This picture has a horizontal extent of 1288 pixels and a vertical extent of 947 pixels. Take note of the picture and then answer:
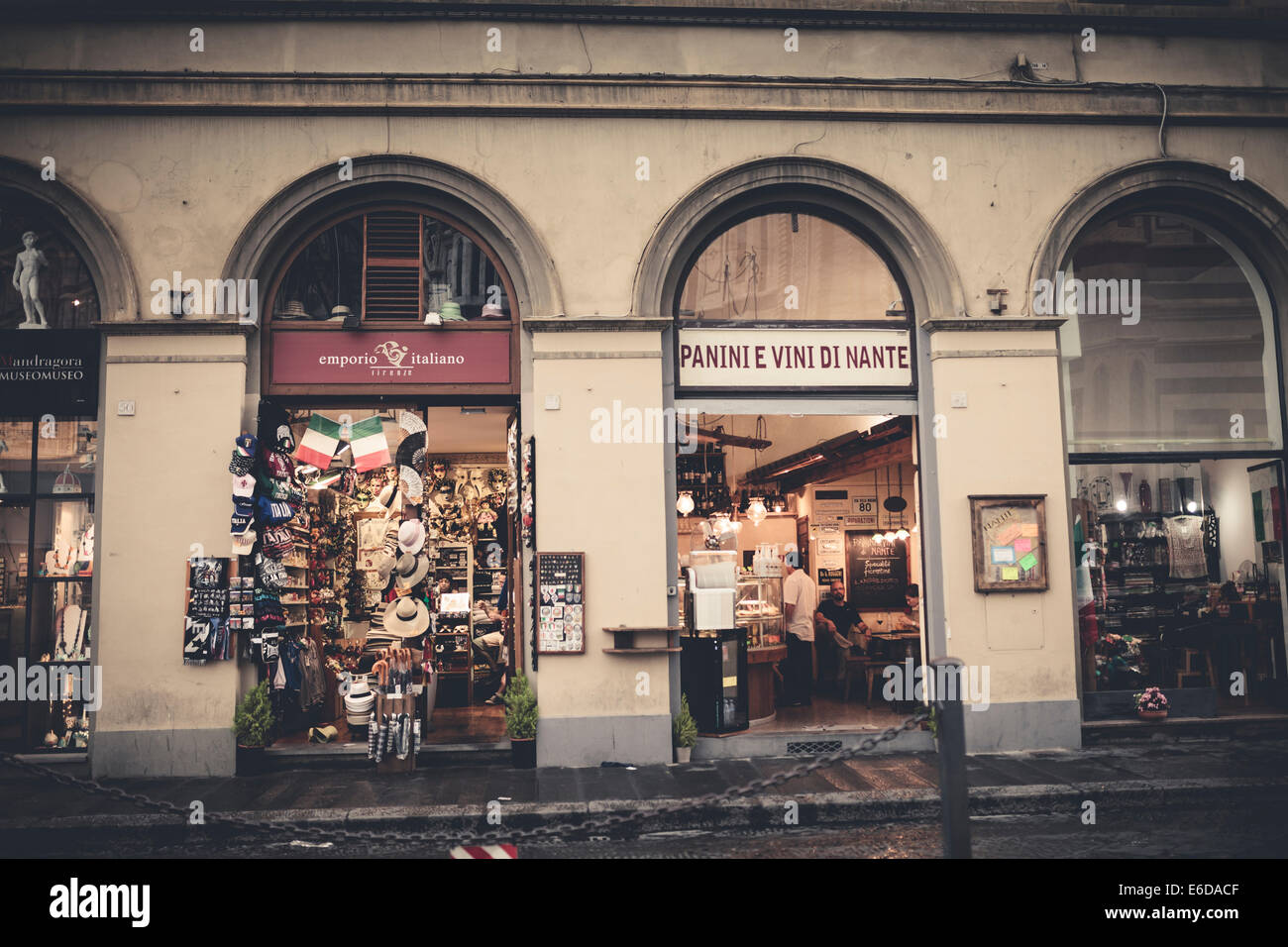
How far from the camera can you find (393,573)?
1049 centimetres

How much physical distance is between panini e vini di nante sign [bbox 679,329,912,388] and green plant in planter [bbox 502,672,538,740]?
11.5 feet

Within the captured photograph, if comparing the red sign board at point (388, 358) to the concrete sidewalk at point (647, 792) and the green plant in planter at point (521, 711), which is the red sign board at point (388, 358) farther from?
the concrete sidewalk at point (647, 792)

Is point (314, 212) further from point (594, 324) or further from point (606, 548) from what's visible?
point (606, 548)

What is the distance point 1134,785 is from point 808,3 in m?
8.19

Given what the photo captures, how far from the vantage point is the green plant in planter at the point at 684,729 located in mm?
9680

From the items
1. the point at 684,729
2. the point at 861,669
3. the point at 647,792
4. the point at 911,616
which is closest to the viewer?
the point at 647,792

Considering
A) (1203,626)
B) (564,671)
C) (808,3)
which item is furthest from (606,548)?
(1203,626)

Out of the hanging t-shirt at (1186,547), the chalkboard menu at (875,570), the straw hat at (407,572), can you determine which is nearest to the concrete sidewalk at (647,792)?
the straw hat at (407,572)

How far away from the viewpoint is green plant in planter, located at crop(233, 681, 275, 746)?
30.3 ft

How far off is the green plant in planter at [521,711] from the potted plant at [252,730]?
90.4 inches

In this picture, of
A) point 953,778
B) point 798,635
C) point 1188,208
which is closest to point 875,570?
point 798,635

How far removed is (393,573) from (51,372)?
3.90m

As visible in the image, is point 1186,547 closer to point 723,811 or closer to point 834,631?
point 834,631

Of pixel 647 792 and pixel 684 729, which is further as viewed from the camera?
pixel 684 729
